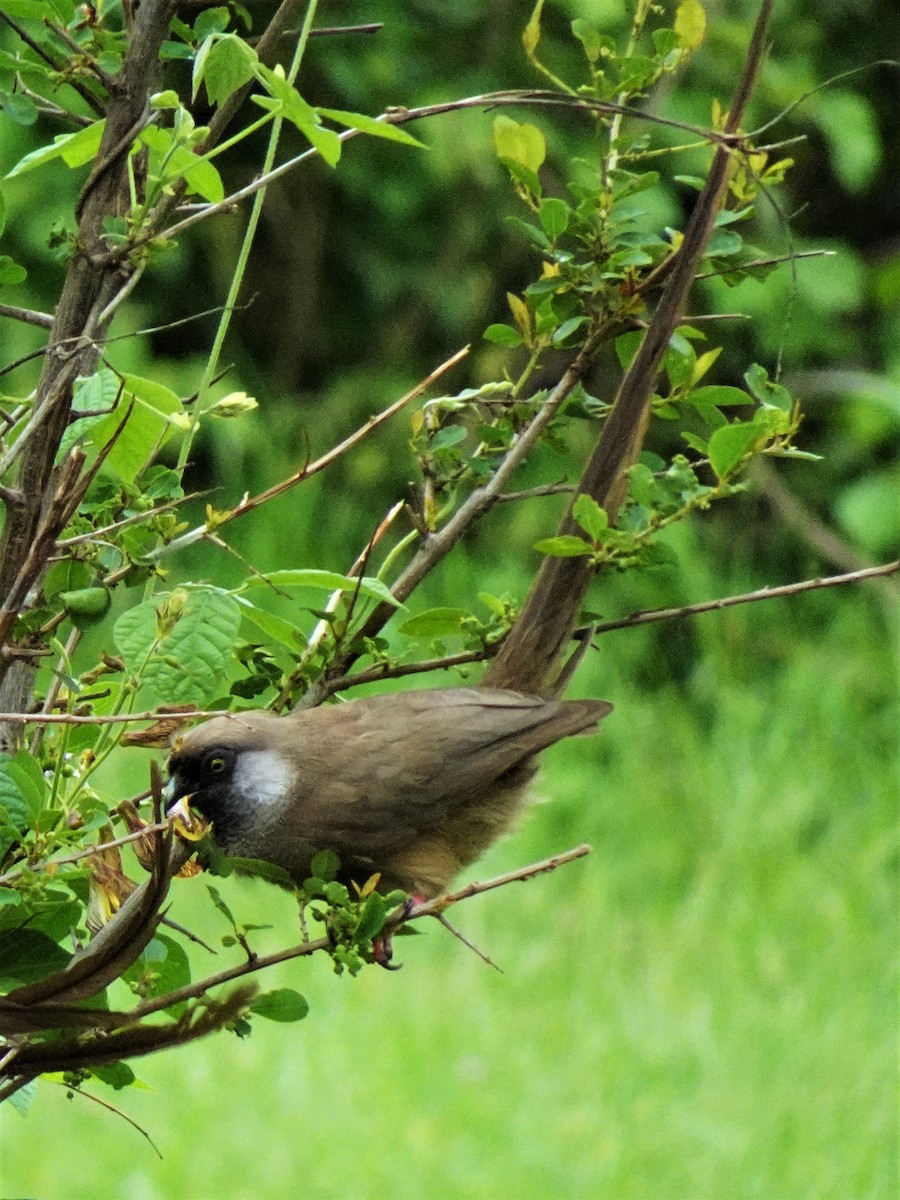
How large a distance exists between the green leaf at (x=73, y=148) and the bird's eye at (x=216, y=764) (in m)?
1.05

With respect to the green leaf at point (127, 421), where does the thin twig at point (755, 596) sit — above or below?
below

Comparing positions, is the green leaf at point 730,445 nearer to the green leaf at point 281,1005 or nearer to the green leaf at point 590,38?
the green leaf at point 590,38

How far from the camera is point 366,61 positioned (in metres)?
6.02

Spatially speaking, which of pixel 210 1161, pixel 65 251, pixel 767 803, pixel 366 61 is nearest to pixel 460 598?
pixel 767 803

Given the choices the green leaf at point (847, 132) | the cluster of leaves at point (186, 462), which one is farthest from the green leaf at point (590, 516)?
the green leaf at point (847, 132)

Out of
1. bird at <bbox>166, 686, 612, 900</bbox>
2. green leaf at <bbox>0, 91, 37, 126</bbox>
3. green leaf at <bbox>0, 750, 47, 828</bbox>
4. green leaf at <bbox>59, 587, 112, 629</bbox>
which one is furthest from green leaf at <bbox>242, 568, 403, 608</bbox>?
bird at <bbox>166, 686, 612, 900</bbox>

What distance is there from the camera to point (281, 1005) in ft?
4.49

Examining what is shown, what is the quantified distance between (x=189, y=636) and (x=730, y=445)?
55 centimetres

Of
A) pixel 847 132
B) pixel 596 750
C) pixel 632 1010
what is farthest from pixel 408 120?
pixel 847 132

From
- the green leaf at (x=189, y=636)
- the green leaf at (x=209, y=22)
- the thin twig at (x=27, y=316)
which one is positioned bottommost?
the green leaf at (x=189, y=636)

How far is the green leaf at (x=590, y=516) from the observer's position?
62.4 inches

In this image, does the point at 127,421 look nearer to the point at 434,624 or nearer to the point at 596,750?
the point at 434,624

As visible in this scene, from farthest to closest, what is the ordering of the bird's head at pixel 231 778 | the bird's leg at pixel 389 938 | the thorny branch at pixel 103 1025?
the bird's head at pixel 231 778
the bird's leg at pixel 389 938
the thorny branch at pixel 103 1025

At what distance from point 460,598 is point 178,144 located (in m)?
4.69
